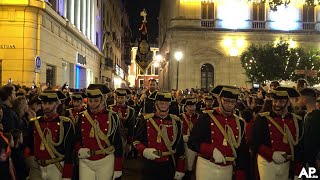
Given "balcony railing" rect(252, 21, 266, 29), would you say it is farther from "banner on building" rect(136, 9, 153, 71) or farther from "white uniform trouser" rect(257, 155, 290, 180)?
"white uniform trouser" rect(257, 155, 290, 180)

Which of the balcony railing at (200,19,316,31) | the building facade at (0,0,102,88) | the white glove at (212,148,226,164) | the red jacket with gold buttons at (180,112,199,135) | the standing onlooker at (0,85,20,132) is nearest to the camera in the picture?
the white glove at (212,148,226,164)

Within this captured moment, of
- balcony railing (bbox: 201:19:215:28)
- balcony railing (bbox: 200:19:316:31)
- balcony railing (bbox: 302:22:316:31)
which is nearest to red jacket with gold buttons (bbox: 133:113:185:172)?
balcony railing (bbox: 200:19:316:31)

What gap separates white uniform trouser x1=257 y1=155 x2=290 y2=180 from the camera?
591 cm

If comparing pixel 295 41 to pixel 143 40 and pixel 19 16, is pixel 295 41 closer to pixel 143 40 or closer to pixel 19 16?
pixel 143 40

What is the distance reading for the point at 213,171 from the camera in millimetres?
5602

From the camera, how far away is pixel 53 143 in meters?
5.94

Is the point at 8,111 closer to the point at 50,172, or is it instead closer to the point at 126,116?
the point at 50,172

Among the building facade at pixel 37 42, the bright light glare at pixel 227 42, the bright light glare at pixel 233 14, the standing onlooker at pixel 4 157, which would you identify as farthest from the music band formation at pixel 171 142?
the bright light glare at pixel 233 14

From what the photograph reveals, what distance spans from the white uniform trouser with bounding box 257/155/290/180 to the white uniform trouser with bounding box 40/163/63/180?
2.98 m

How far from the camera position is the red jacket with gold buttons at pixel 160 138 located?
6.04 metres

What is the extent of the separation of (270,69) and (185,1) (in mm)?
10655

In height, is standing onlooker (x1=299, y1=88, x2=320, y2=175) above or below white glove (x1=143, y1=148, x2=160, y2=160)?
above

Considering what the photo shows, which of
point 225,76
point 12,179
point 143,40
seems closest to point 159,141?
point 12,179

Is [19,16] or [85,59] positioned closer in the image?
[19,16]
